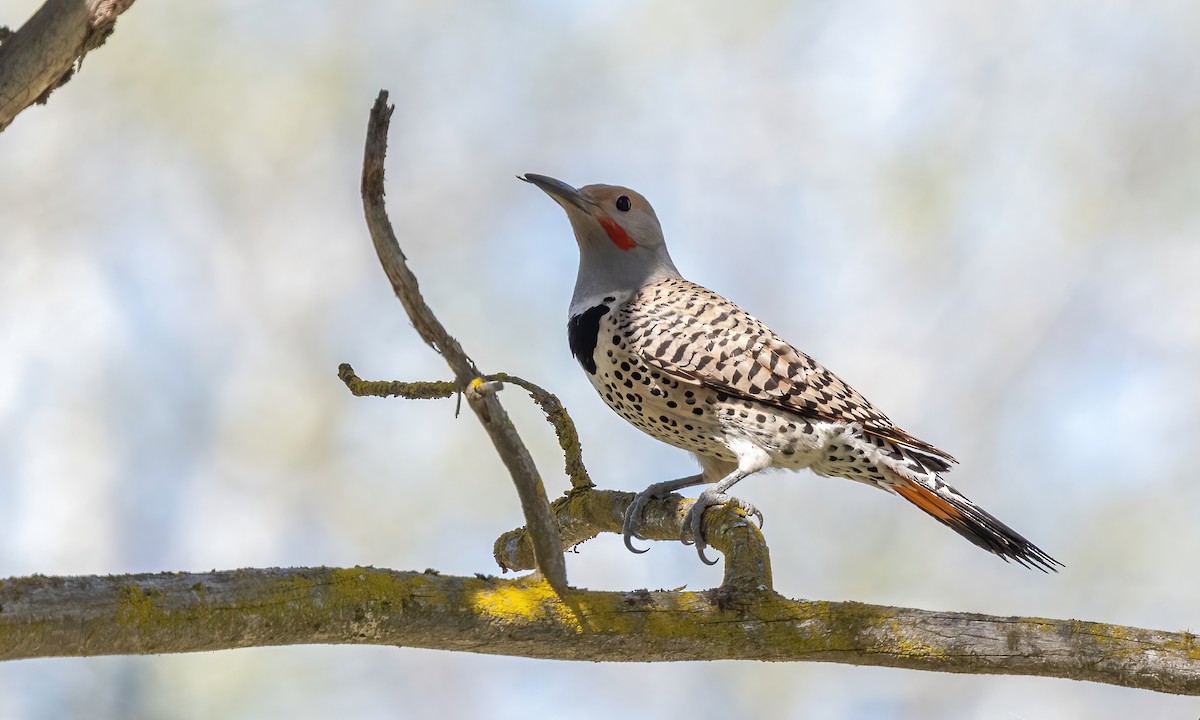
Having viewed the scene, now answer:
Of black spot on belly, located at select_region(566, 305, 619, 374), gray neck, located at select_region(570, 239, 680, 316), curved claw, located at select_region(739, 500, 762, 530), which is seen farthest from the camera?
gray neck, located at select_region(570, 239, 680, 316)

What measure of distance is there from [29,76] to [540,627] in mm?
1458

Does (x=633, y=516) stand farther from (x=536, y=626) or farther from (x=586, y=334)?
(x=536, y=626)

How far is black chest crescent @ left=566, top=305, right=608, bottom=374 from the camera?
12.6 ft

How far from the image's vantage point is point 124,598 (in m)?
2.00

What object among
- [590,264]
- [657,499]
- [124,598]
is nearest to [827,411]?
[657,499]

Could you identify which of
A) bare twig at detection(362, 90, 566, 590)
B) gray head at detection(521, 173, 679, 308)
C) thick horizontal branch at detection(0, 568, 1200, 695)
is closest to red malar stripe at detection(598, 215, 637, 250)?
gray head at detection(521, 173, 679, 308)

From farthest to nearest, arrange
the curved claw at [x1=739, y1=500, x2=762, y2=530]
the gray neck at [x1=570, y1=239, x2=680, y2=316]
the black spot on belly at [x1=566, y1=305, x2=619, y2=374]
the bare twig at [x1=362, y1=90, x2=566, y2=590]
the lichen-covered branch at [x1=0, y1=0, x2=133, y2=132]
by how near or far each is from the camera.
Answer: the gray neck at [x1=570, y1=239, x2=680, y2=316] → the black spot on belly at [x1=566, y1=305, x2=619, y2=374] → the curved claw at [x1=739, y1=500, x2=762, y2=530] → the lichen-covered branch at [x1=0, y1=0, x2=133, y2=132] → the bare twig at [x1=362, y1=90, x2=566, y2=590]

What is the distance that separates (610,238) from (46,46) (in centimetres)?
224

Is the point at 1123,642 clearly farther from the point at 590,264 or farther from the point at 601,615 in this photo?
the point at 590,264

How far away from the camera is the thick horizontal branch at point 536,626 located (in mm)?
1984

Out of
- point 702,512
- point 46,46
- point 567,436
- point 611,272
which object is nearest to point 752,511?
point 702,512

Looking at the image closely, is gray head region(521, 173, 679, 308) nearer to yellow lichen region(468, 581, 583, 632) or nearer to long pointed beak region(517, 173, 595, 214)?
long pointed beak region(517, 173, 595, 214)

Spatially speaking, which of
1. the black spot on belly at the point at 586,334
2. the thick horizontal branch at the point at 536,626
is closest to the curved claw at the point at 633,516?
the black spot on belly at the point at 586,334

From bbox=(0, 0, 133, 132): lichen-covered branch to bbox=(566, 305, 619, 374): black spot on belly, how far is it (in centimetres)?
193
